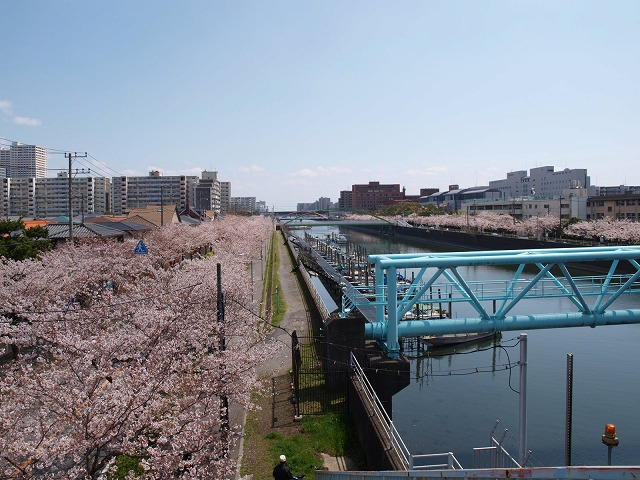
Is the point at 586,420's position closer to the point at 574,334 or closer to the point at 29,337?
the point at 574,334

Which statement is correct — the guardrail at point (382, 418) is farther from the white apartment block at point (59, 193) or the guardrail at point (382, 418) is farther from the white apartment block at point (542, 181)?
the white apartment block at point (59, 193)

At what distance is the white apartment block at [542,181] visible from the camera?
96.8 metres

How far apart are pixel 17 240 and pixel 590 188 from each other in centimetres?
10675

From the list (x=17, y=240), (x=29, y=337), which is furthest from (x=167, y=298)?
(x=17, y=240)

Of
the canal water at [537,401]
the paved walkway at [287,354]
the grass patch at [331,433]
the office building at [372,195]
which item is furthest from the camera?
the office building at [372,195]

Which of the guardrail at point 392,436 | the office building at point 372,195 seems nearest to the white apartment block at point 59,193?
the office building at point 372,195

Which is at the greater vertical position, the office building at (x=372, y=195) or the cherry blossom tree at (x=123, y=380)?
the office building at (x=372, y=195)

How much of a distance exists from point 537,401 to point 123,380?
1189cm

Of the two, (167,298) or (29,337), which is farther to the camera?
(167,298)

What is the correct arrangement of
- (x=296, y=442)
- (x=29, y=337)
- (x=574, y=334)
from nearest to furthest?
1. (x=296, y=442)
2. (x=29, y=337)
3. (x=574, y=334)

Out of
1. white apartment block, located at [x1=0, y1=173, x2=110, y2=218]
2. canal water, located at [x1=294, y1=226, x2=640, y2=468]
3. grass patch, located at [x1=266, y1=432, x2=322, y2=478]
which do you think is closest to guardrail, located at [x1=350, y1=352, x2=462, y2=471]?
grass patch, located at [x1=266, y1=432, x2=322, y2=478]

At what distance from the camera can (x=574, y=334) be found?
22297 millimetres

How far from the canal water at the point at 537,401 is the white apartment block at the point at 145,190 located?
109049mm

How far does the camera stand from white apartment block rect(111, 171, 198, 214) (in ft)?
401
